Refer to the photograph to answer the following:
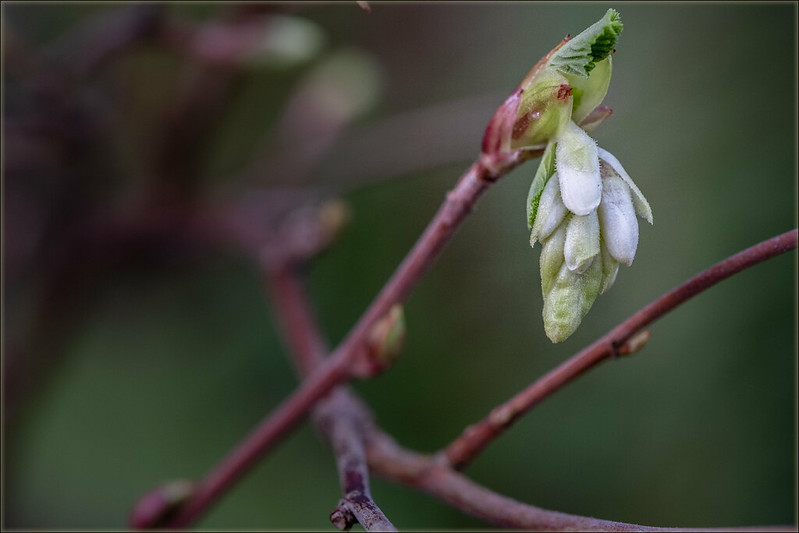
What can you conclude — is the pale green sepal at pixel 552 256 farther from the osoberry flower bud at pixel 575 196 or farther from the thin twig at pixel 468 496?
the thin twig at pixel 468 496

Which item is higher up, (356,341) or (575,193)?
(356,341)

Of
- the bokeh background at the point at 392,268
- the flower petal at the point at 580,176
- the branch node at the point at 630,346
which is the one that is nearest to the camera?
the flower petal at the point at 580,176

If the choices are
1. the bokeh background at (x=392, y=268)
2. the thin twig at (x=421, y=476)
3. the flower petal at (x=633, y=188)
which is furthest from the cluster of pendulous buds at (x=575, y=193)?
the bokeh background at (x=392, y=268)

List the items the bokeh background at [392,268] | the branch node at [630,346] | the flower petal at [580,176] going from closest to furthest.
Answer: the flower petal at [580,176] → the branch node at [630,346] → the bokeh background at [392,268]

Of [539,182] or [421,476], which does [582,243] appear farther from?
[421,476]

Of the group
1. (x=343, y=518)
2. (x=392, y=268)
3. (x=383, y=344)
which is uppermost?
(x=392, y=268)

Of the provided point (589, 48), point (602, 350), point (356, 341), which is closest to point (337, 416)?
point (356, 341)

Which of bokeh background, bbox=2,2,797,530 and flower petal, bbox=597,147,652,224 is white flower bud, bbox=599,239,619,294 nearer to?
flower petal, bbox=597,147,652,224
